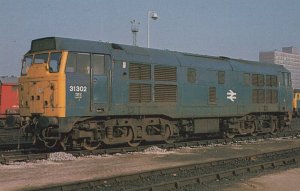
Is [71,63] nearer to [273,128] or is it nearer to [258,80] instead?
[258,80]

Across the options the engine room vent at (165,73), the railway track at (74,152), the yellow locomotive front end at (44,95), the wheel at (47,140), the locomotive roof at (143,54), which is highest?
the locomotive roof at (143,54)

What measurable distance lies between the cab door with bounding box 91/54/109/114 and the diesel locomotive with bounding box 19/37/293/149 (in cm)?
4

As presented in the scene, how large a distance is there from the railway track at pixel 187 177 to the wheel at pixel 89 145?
196 inches

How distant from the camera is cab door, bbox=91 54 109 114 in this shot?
15.9 meters

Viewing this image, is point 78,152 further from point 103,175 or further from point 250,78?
point 250,78

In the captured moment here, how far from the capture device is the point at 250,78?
23.8 metres

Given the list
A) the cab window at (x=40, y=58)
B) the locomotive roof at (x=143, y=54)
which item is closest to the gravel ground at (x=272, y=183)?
the locomotive roof at (x=143, y=54)

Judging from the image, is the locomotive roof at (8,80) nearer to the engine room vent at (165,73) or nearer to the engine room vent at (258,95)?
the engine room vent at (165,73)

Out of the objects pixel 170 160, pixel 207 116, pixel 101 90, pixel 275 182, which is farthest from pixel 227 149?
pixel 275 182

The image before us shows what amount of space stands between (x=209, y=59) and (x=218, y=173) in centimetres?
1094

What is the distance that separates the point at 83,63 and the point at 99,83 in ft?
3.21

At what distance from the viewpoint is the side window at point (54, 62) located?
49.8 ft

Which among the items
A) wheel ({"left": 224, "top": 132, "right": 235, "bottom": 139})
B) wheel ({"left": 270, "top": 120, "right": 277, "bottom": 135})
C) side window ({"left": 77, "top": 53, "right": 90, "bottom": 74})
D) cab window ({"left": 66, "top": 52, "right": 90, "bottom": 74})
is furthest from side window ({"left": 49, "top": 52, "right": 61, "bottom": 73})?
wheel ({"left": 270, "top": 120, "right": 277, "bottom": 135})

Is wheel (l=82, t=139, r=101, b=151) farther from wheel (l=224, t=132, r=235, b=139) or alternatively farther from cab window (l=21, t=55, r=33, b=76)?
wheel (l=224, t=132, r=235, b=139)
